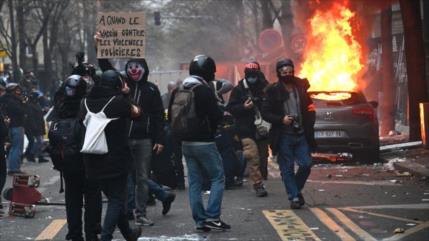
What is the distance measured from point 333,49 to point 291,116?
63.6ft

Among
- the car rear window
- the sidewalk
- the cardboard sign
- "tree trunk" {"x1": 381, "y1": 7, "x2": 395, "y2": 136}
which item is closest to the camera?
the cardboard sign

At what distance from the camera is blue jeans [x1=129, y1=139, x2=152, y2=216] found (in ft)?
33.1

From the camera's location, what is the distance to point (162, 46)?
3164 inches

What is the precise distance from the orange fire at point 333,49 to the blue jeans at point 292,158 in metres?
16.7

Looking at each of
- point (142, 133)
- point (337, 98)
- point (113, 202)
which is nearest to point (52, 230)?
point (142, 133)

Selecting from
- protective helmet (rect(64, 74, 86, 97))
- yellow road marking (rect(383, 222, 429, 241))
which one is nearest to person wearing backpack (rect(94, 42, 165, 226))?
protective helmet (rect(64, 74, 86, 97))

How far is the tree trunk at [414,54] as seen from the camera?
19.5 m

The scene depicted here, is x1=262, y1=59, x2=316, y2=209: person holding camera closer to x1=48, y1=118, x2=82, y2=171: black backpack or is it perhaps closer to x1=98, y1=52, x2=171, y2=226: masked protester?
x1=98, y1=52, x2=171, y2=226: masked protester

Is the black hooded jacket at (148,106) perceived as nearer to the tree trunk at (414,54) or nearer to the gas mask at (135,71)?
the gas mask at (135,71)

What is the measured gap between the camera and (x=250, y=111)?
13.0 metres

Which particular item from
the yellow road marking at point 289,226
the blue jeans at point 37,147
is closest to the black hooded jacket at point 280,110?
the yellow road marking at point 289,226

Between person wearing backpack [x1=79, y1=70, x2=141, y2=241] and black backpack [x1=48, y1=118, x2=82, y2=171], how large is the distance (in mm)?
278

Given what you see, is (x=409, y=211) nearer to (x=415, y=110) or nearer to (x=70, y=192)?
(x=70, y=192)

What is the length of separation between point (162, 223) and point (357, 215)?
2175mm
